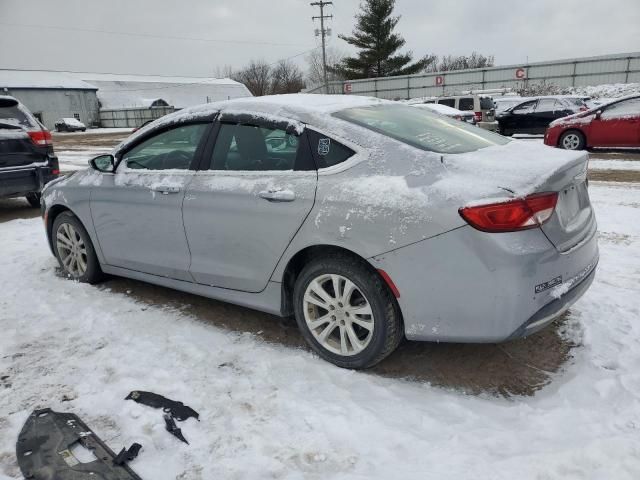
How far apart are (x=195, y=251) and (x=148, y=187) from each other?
68 cm

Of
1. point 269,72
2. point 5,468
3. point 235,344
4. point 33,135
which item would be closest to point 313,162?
point 235,344

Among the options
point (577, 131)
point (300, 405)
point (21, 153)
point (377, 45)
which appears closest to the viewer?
point (300, 405)

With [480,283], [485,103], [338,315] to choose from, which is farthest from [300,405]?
[485,103]

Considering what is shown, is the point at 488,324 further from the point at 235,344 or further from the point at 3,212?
the point at 3,212

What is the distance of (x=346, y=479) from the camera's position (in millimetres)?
2225

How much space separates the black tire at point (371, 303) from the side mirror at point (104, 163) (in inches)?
85.2

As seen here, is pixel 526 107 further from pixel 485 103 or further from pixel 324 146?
pixel 324 146

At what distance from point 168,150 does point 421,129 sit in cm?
194

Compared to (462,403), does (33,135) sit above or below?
above

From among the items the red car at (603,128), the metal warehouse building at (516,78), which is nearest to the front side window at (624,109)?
the red car at (603,128)

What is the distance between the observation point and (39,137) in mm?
7738

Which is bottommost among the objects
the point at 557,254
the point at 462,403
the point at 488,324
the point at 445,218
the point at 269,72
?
the point at 462,403

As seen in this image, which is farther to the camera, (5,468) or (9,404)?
(9,404)

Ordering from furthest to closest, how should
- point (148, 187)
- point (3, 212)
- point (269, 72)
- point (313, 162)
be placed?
1. point (269, 72)
2. point (3, 212)
3. point (148, 187)
4. point (313, 162)
